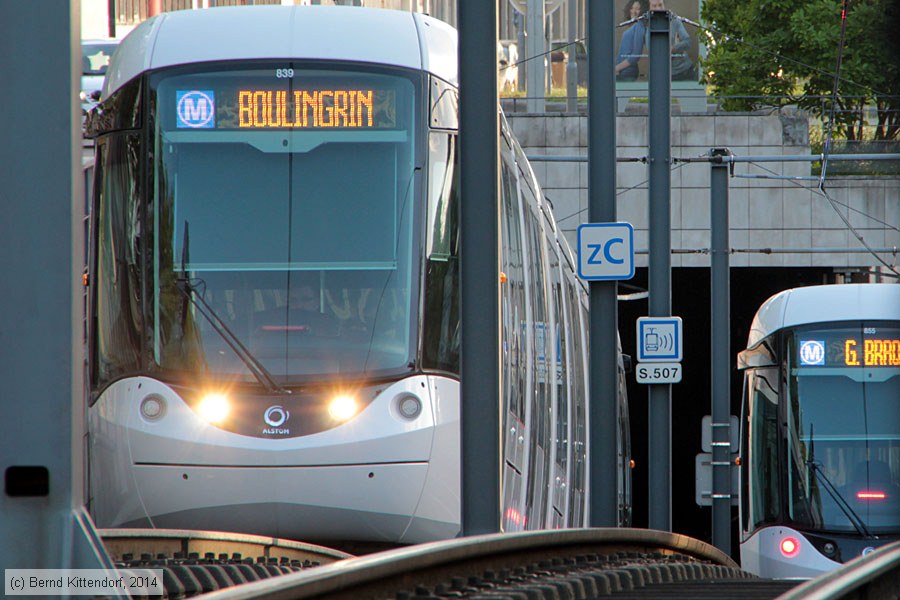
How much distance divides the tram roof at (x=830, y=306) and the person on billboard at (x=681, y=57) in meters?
15.6

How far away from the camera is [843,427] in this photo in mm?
15430

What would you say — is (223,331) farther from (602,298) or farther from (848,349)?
(848,349)

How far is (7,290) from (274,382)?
5.50 m

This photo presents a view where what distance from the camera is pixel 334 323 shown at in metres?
8.98

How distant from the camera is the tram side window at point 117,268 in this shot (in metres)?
9.20

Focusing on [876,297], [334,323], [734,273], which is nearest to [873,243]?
[734,273]

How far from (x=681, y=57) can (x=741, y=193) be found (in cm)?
667

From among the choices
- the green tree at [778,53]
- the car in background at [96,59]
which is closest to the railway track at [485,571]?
the car in background at [96,59]

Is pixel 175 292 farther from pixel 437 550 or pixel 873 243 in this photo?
pixel 873 243

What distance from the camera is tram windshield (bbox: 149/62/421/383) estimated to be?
29.5 feet

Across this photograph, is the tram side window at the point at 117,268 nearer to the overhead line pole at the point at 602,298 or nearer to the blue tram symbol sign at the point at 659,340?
the overhead line pole at the point at 602,298

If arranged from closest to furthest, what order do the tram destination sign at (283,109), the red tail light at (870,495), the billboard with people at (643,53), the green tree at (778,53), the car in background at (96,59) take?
the tram destination sign at (283,109) → the red tail light at (870,495) → the car in background at (96,59) → the billboard with people at (643,53) → the green tree at (778,53)

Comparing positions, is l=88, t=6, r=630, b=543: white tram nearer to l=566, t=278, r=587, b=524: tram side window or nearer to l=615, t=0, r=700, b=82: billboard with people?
l=566, t=278, r=587, b=524: tram side window

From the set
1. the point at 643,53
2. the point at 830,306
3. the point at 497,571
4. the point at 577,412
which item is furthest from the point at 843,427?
the point at 643,53
